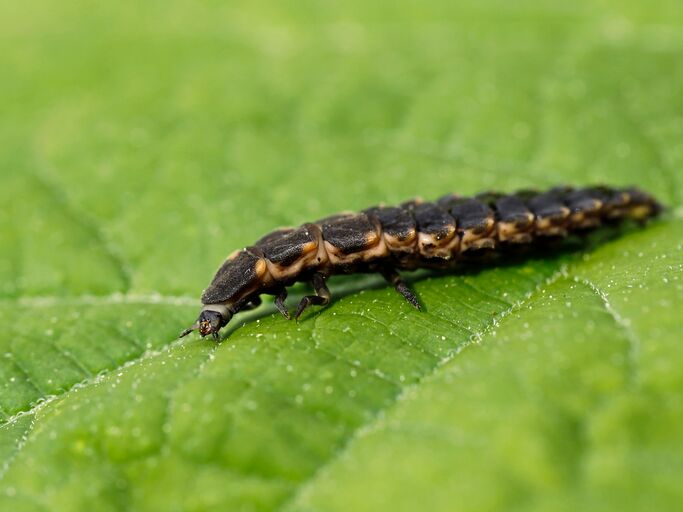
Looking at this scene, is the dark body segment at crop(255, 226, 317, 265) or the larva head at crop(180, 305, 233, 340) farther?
the dark body segment at crop(255, 226, 317, 265)

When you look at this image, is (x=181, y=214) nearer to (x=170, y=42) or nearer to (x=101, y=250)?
(x=101, y=250)

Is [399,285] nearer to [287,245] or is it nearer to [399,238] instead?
[399,238]

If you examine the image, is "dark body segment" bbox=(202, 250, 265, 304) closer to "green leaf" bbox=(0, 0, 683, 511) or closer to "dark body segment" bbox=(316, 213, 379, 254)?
"green leaf" bbox=(0, 0, 683, 511)

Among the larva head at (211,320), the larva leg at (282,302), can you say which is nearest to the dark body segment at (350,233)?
the larva leg at (282,302)

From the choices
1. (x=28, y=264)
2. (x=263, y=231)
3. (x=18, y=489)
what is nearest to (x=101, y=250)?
(x=28, y=264)

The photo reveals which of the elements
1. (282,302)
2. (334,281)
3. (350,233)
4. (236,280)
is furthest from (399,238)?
(236,280)

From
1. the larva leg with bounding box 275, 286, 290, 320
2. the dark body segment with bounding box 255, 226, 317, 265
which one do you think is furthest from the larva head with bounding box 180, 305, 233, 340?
the dark body segment with bounding box 255, 226, 317, 265
